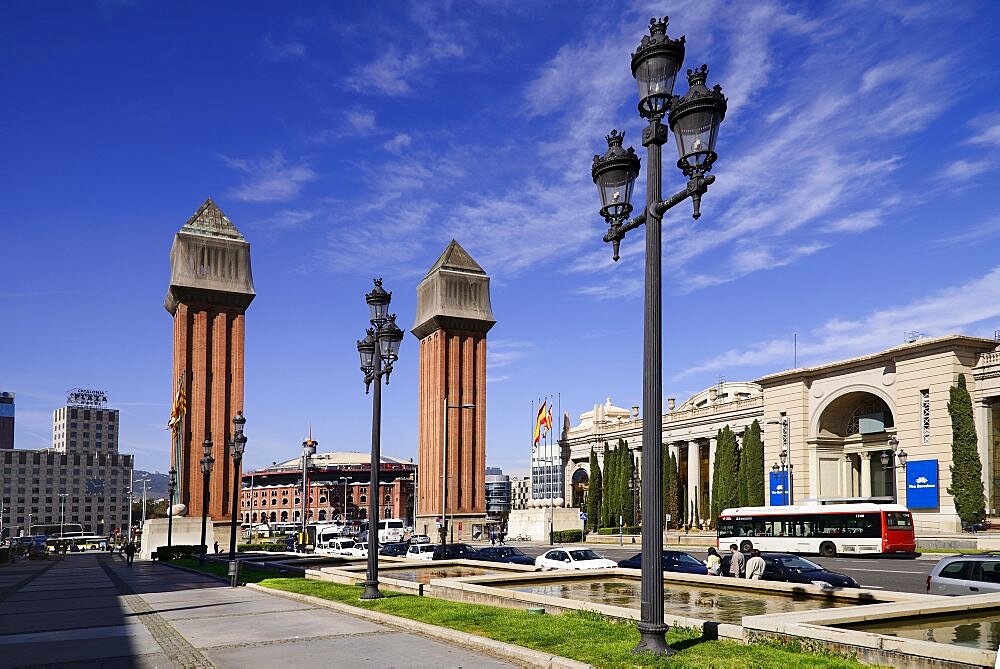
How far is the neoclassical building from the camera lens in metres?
58.0

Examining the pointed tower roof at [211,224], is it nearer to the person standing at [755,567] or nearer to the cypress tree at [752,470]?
the cypress tree at [752,470]

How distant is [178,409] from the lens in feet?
255

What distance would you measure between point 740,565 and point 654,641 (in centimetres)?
→ 1364

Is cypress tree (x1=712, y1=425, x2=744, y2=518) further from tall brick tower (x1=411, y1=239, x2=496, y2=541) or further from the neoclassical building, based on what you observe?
tall brick tower (x1=411, y1=239, x2=496, y2=541)

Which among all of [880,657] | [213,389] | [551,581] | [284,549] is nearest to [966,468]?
[551,581]

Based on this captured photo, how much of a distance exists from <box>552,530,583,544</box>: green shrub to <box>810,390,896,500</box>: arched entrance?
21510 millimetres

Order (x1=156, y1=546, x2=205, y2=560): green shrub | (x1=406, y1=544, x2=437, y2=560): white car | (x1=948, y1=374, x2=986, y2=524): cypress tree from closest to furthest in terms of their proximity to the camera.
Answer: (x1=406, y1=544, x2=437, y2=560): white car, (x1=948, y1=374, x2=986, y2=524): cypress tree, (x1=156, y1=546, x2=205, y2=560): green shrub

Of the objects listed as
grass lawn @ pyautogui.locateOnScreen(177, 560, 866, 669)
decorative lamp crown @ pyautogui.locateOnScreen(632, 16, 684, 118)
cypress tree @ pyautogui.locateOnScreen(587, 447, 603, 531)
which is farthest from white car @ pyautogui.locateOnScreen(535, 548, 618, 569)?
cypress tree @ pyautogui.locateOnScreen(587, 447, 603, 531)

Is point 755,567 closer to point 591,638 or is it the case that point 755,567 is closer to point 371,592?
point 371,592

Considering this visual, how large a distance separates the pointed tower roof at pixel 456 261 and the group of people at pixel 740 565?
219ft

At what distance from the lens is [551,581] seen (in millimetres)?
24766

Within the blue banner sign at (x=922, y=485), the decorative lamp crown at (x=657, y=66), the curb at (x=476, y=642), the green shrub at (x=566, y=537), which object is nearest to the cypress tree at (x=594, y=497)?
the green shrub at (x=566, y=537)

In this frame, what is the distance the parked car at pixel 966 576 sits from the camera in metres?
18.2

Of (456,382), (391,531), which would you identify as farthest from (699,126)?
(456,382)
